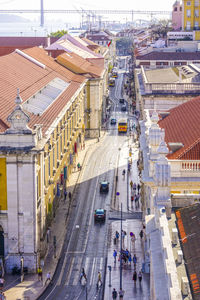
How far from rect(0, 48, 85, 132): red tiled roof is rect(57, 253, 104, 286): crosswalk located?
36.3 feet

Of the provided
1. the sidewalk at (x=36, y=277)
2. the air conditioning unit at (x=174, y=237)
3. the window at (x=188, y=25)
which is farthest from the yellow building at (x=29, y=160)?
the window at (x=188, y=25)

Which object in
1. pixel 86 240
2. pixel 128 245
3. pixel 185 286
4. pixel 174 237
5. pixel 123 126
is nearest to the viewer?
pixel 185 286

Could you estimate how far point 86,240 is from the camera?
57.2 metres

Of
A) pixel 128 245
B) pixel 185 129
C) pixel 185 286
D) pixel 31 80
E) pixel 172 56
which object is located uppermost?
pixel 172 56

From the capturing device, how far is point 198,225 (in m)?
29.7

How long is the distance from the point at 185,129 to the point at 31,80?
1230 inches

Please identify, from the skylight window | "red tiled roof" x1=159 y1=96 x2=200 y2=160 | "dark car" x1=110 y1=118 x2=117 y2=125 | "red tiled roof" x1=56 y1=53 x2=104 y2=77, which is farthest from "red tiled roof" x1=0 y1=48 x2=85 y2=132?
"dark car" x1=110 y1=118 x2=117 y2=125

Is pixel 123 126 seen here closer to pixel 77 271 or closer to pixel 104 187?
pixel 104 187

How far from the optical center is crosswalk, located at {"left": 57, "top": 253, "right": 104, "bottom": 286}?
159 ft

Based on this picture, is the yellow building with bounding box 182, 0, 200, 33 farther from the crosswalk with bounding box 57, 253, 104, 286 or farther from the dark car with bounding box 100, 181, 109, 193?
the crosswalk with bounding box 57, 253, 104, 286

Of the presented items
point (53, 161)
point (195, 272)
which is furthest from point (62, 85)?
point (195, 272)

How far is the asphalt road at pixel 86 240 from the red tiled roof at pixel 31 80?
32.7 ft

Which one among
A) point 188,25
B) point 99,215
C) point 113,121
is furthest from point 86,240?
point 188,25

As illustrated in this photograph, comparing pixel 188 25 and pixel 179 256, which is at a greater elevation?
pixel 188 25
